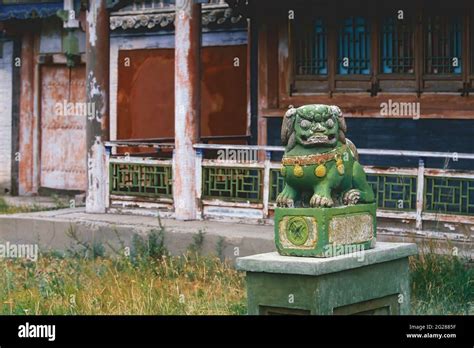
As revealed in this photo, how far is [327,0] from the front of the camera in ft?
55.8

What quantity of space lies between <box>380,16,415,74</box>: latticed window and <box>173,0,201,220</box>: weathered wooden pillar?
2.47 metres

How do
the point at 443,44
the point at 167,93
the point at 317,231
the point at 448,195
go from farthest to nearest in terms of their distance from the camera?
the point at 167,93 < the point at 443,44 < the point at 448,195 < the point at 317,231

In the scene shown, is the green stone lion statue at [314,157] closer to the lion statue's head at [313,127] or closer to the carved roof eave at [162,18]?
the lion statue's head at [313,127]

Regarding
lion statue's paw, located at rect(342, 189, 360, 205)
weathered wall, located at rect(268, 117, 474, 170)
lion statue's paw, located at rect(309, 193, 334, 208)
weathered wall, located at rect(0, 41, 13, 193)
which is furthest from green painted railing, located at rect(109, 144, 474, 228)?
weathered wall, located at rect(0, 41, 13, 193)

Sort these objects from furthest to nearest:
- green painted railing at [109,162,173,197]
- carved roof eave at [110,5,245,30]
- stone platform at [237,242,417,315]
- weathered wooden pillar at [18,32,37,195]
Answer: weathered wooden pillar at [18,32,37,195] < carved roof eave at [110,5,245,30] < green painted railing at [109,162,173,197] < stone platform at [237,242,417,315]

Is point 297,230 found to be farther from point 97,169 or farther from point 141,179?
point 97,169

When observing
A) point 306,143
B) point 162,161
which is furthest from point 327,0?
point 306,143

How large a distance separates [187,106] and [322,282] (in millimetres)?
6385

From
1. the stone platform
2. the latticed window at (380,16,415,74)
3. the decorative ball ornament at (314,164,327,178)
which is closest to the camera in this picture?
the stone platform

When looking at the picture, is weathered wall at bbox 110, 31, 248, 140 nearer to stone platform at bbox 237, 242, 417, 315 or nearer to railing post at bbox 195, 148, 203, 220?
railing post at bbox 195, 148, 203, 220

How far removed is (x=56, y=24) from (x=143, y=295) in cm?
974

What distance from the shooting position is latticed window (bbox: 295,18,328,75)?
56.1 feet

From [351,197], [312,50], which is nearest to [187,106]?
[312,50]

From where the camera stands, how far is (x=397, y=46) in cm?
1645
